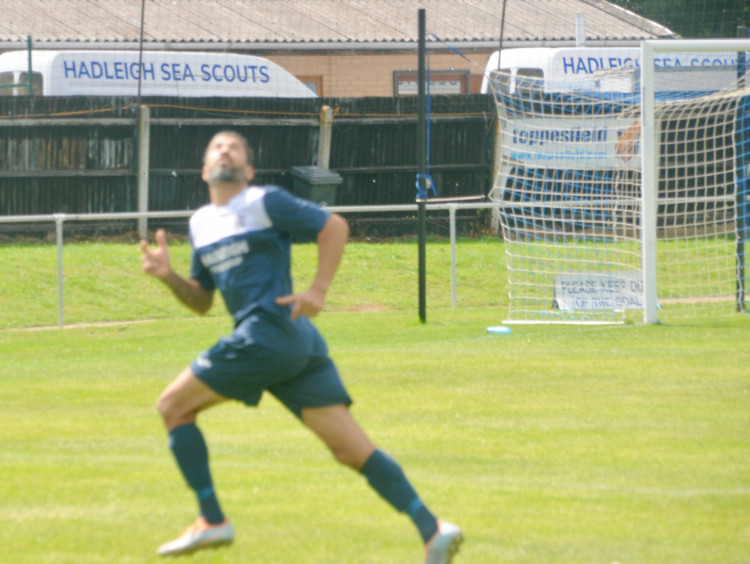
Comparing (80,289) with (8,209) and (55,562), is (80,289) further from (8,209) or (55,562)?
(55,562)

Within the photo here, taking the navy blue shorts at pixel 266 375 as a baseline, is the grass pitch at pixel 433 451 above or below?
below

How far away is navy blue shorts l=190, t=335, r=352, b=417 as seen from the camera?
5059 millimetres

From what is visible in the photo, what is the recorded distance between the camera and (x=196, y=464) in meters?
5.16

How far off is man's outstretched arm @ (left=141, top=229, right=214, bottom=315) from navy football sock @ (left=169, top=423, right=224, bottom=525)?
2.17ft

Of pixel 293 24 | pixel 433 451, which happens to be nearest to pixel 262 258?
pixel 433 451

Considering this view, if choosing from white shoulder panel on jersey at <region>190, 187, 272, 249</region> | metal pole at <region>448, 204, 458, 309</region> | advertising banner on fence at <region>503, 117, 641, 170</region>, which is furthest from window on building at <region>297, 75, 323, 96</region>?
→ white shoulder panel on jersey at <region>190, 187, 272, 249</region>

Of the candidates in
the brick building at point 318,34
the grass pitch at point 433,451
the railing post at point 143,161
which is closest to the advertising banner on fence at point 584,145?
the grass pitch at point 433,451

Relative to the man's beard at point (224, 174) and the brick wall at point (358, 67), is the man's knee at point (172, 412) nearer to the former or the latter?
the man's beard at point (224, 174)

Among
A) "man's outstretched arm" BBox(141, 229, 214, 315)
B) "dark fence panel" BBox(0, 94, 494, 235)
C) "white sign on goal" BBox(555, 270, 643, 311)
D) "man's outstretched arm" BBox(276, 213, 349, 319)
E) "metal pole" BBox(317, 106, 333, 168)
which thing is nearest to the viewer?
"man's outstretched arm" BBox(276, 213, 349, 319)

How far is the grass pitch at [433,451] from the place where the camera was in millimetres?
5516

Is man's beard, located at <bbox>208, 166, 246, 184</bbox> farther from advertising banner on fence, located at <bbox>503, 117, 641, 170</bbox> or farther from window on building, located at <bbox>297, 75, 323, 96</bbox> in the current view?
window on building, located at <bbox>297, 75, 323, 96</bbox>

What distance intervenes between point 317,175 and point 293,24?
1379cm

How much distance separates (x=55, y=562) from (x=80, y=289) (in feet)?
38.2

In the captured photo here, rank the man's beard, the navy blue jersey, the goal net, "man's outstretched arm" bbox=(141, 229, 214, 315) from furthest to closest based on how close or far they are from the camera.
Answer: the goal net
"man's outstretched arm" bbox=(141, 229, 214, 315)
the man's beard
the navy blue jersey
